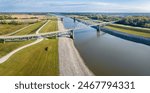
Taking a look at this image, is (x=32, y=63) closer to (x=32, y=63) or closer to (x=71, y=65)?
(x=32, y=63)

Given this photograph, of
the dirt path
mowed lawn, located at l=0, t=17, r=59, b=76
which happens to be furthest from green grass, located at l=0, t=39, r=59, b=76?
the dirt path

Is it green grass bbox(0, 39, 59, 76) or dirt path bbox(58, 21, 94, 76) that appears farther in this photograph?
dirt path bbox(58, 21, 94, 76)

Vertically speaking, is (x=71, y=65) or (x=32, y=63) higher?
(x=32, y=63)

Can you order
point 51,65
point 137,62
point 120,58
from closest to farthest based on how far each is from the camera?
point 51,65 → point 137,62 → point 120,58

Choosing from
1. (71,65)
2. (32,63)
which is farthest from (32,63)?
(71,65)

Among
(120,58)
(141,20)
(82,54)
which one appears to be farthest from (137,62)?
(141,20)

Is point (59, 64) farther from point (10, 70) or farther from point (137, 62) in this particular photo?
point (137, 62)

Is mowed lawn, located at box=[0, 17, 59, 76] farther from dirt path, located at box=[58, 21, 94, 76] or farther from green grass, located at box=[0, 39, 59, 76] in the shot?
dirt path, located at box=[58, 21, 94, 76]

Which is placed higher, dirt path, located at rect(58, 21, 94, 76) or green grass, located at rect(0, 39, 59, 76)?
green grass, located at rect(0, 39, 59, 76)
